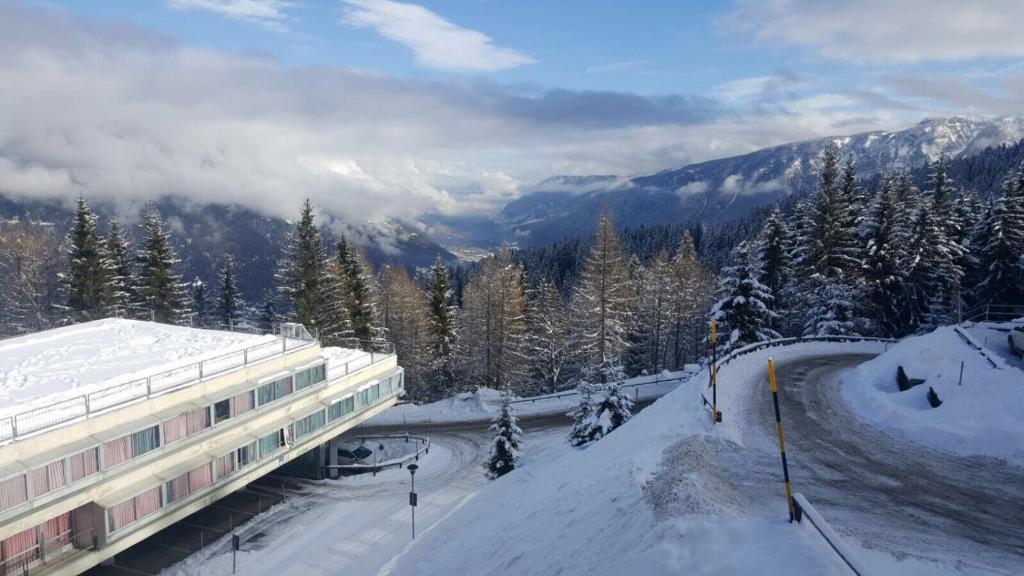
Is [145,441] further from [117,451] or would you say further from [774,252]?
[774,252]

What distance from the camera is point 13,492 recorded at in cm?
1883

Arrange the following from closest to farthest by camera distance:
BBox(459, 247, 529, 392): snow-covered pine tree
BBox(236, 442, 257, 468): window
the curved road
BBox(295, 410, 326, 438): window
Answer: the curved road < BBox(236, 442, 257, 468): window < BBox(295, 410, 326, 438): window < BBox(459, 247, 529, 392): snow-covered pine tree

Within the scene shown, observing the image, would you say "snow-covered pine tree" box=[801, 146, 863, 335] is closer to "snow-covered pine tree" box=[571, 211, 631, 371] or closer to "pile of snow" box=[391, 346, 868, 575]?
"snow-covered pine tree" box=[571, 211, 631, 371]

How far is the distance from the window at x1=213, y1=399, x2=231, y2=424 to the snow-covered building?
62 millimetres

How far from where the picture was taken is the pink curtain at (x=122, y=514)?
22250 millimetres

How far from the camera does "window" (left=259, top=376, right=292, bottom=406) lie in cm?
2952

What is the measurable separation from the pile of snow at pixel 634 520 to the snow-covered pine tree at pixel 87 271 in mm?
37306

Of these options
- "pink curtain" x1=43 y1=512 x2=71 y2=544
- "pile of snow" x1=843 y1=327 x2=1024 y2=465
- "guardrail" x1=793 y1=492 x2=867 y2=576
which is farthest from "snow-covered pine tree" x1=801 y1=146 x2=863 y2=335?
"pink curtain" x1=43 y1=512 x2=71 y2=544

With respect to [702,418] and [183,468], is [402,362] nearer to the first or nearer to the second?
[183,468]

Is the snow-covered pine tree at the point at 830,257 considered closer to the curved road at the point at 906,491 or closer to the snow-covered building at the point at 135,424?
the curved road at the point at 906,491

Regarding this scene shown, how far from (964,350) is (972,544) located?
13895 millimetres

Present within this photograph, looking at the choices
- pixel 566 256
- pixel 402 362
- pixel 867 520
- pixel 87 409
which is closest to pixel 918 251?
pixel 867 520

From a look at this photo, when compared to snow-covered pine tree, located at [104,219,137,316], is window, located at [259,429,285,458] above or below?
below

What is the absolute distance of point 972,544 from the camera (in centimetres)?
1037
